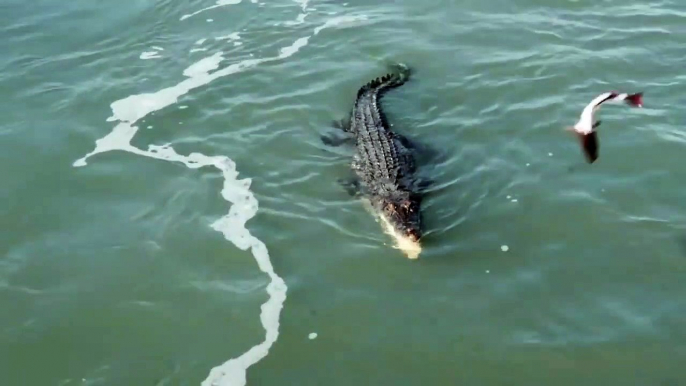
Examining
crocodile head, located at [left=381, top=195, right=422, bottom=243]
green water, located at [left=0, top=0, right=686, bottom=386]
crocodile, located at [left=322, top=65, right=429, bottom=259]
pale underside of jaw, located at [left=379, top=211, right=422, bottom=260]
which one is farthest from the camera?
crocodile, located at [left=322, top=65, right=429, bottom=259]

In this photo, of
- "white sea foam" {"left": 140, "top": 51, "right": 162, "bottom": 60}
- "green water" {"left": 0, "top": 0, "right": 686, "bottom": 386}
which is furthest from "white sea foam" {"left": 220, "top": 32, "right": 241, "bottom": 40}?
"white sea foam" {"left": 140, "top": 51, "right": 162, "bottom": 60}

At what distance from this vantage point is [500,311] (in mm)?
7727

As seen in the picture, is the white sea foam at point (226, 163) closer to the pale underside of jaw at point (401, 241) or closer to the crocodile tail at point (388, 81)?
the pale underside of jaw at point (401, 241)

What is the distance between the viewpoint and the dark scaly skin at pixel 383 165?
8.95 meters

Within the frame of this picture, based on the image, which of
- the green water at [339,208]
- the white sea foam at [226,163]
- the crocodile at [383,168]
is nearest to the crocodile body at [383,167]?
the crocodile at [383,168]

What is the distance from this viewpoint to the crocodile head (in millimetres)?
8663

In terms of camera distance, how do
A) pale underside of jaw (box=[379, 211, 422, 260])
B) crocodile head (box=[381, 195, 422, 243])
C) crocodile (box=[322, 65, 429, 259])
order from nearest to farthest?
1. pale underside of jaw (box=[379, 211, 422, 260])
2. crocodile head (box=[381, 195, 422, 243])
3. crocodile (box=[322, 65, 429, 259])

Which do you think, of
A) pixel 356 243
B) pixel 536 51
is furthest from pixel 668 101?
pixel 356 243

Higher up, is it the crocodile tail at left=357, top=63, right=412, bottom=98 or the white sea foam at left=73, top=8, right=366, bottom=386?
the crocodile tail at left=357, top=63, right=412, bottom=98

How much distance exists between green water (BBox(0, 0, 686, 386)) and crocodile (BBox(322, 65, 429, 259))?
218 millimetres

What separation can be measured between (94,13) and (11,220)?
753 centimetres

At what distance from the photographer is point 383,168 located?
9828 mm

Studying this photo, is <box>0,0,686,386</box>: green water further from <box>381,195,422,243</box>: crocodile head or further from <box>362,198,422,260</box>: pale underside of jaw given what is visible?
<box>381,195,422,243</box>: crocodile head

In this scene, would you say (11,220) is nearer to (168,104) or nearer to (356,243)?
(168,104)
